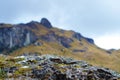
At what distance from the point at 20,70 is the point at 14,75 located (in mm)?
1540

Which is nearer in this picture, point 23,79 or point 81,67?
point 23,79

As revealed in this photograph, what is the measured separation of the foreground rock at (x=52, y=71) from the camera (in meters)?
45.1

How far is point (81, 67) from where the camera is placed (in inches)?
1884

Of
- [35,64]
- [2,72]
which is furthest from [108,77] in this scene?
[2,72]

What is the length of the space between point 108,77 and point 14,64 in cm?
1278

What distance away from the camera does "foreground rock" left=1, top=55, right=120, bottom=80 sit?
4506cm

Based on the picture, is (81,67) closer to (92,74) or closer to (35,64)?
(92,74)

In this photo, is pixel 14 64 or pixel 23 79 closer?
pixel 23 79

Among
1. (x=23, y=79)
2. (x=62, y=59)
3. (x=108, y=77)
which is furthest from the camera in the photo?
(x=62, y=59)

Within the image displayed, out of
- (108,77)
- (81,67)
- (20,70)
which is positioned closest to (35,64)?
(20,70)

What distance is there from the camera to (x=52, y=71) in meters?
45.8

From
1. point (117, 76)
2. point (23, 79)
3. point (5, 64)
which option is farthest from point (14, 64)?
point (117, 76)

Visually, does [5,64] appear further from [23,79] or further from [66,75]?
[66,75]

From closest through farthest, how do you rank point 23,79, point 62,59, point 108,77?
point 23,79
point 108,77
point 62,59
